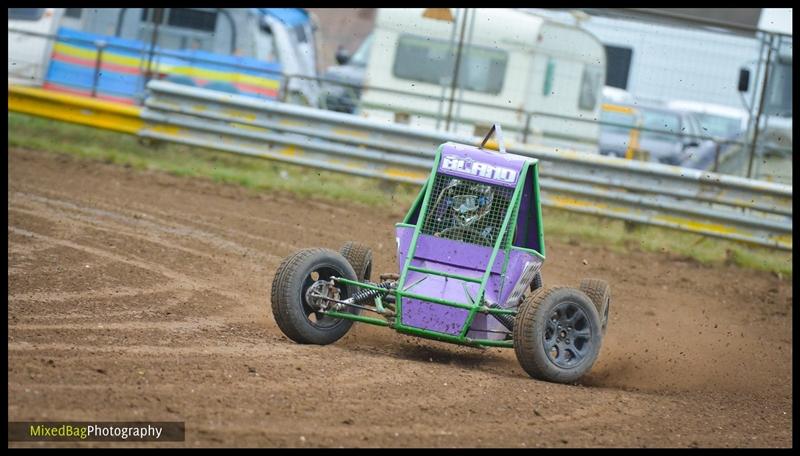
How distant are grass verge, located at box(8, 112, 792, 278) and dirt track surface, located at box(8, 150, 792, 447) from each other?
2.00 feet

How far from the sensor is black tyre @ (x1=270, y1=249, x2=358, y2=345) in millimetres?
6879

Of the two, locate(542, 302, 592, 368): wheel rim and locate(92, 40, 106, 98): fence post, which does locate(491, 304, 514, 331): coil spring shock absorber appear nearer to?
locate(542, 302, 592, 368): wheel rim

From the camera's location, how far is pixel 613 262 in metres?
12.2

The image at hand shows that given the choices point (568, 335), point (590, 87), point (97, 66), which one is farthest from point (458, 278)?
point (590, 87)

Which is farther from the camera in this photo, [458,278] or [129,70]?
[129,70]

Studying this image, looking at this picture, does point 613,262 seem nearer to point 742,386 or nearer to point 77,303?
point 742,386

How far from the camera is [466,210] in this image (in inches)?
295

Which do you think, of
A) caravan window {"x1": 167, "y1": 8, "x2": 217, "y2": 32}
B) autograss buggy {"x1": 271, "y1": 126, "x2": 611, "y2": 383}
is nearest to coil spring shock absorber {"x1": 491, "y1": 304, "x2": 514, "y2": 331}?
autograss buggy {"x1": 271, "y1": 126, "x2": 611, "y2": 383}

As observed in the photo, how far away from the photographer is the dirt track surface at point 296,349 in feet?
17.1

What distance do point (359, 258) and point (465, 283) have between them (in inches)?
35.7

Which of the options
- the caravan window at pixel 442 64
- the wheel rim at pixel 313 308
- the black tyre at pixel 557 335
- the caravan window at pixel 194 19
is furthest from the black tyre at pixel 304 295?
the caravan window at pixel 194 19

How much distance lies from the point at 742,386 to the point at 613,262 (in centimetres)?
436

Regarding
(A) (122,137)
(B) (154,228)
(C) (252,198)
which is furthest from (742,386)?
(A) (122,137)

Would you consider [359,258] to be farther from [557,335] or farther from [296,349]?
[557,335]
